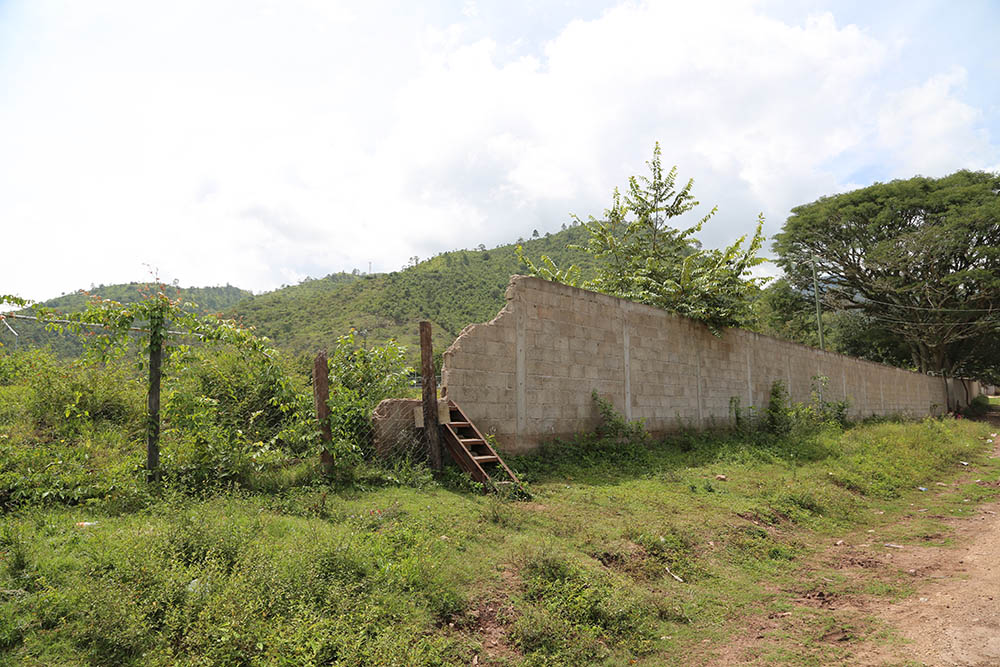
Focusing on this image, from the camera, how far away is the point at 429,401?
7062mm

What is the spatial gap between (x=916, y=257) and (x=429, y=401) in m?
28.4

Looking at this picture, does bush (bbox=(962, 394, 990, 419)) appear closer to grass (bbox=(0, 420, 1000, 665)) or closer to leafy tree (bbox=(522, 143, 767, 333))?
leafy tree (bbox=(522, 143, 767, 333))

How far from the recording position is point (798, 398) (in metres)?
17.2

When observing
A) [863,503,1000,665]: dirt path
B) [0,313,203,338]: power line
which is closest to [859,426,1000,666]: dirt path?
[863,503,1000,665]: dirt path

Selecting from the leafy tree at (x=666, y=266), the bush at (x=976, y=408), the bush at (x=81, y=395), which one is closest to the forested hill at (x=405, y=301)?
the bush at (x=976, y=408)

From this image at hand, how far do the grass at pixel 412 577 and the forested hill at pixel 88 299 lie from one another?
169 centimetres

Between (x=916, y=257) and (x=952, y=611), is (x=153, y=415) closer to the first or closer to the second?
(x=952, y=611)

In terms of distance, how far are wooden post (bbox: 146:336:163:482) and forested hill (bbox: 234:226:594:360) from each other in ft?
144

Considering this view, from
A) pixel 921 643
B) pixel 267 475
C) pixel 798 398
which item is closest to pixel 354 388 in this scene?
pixel 267 475

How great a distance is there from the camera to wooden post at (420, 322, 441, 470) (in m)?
6.95

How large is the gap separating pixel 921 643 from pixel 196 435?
6.06 m

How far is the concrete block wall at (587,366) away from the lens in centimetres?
815

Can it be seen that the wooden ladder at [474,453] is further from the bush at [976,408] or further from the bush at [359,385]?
the bush at [976,408]

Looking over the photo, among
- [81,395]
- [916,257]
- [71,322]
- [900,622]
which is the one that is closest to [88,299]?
[71,322]
